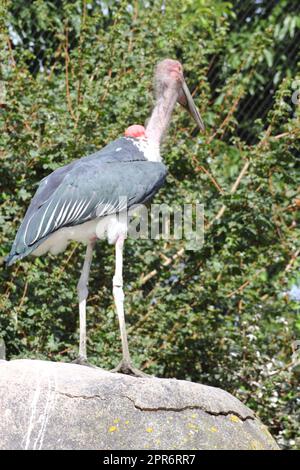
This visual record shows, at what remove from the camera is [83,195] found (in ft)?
16.4

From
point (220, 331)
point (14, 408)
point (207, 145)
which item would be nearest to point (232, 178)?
point (207, 145)

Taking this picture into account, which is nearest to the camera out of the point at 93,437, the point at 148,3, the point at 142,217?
the point at 93,437

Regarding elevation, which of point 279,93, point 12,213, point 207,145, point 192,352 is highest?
point 279,93

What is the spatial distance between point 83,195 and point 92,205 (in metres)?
0.08

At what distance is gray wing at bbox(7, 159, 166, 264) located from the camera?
16.2 feet

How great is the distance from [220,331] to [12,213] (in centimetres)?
137

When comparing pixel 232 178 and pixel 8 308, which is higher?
pixel 232 178

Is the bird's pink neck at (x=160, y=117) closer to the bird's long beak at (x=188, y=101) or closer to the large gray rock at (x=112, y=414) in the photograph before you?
the bird's long beak at (x=188, y=101)

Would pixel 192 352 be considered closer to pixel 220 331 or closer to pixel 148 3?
pixel 220 331

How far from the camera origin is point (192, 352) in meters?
6.46
